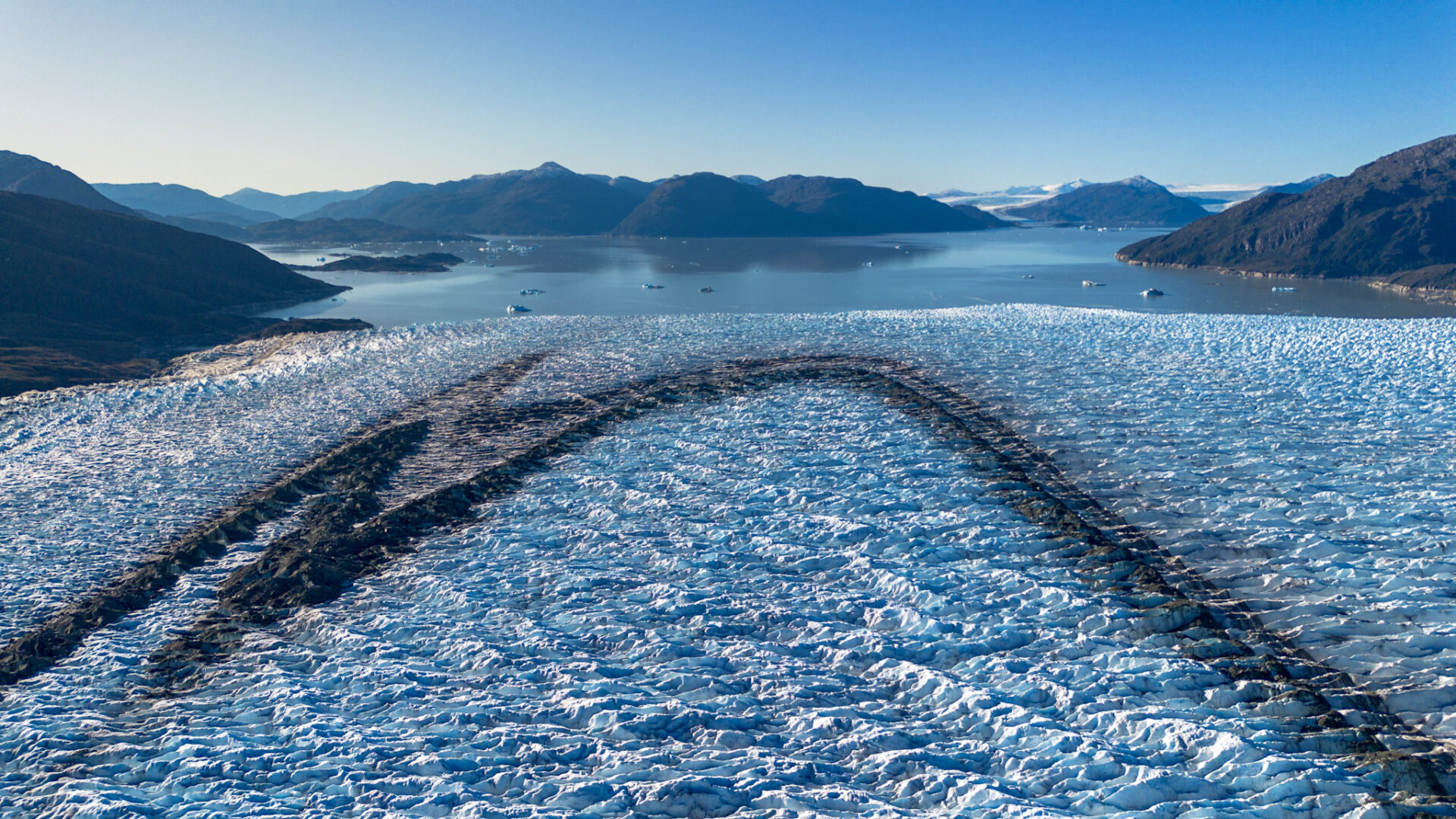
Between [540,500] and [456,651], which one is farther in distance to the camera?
[540,500]

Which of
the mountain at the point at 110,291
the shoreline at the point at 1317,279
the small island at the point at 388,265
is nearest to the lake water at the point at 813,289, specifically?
the shoreline at the point at 1317,279

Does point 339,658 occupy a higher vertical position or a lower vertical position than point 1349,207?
lower

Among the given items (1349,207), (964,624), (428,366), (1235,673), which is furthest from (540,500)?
(1349,207)

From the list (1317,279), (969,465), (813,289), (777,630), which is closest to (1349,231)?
(1317,279)

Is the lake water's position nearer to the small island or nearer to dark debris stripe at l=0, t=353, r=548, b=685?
the small island

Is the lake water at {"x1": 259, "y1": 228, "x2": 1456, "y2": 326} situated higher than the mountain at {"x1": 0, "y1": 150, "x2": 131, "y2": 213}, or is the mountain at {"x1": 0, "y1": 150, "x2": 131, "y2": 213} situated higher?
the mountain at {"x1": 0, "y1": 150, "x2": 131, "y2": 213}

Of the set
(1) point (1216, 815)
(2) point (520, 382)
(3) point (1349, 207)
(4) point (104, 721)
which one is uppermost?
(3) point (1349, 207)

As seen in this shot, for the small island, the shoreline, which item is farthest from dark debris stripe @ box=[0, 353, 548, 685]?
the small island

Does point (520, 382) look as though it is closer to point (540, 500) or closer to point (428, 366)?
point (428, 366)
